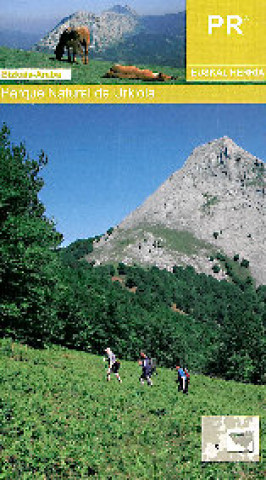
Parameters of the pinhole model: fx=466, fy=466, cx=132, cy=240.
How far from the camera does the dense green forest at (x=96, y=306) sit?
3578 cm

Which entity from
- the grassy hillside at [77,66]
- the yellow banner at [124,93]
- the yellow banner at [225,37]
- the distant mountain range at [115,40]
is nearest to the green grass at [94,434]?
the yellow banner at [124,93]

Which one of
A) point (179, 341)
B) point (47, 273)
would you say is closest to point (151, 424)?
point (47, 273)

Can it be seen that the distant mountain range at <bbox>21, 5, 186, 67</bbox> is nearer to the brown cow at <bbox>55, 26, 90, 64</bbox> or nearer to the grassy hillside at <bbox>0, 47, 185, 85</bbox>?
the brown cow at <bbox>55, 26, 90, 64</bbox>

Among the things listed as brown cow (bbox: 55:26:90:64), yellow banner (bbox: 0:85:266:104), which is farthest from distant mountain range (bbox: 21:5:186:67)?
yellow banner (bbox: 0:85:266:104)

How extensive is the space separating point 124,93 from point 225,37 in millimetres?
4109

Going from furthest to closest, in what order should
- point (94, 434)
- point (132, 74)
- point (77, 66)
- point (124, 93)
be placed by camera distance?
point (77, 66), point (132, 74), point (124, 93), point (94, 434)

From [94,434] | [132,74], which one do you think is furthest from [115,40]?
[94,434]

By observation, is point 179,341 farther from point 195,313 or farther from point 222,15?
point 222,15

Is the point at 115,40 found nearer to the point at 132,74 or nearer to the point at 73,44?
the point at 73,44

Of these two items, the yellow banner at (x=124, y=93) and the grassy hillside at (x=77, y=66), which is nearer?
the yellow banner at (x=124, y=93)

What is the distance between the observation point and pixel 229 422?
27.6 ft

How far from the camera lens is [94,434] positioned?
13.7m

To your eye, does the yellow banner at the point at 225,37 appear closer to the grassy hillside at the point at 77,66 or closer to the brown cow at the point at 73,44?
the grassy hillside at the point at 77,66

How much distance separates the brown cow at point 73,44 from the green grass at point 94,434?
13.1m
